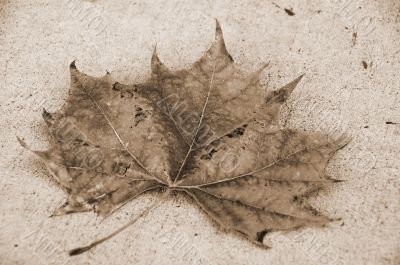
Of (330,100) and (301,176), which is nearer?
(301,176)

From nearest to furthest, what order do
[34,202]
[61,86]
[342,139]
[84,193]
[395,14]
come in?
[84,193] < [34,202] < [342,139] < [61,86] < [395,14]

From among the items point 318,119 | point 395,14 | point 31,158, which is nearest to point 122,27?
point 31,158

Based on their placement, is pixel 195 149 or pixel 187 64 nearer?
pixel 195 149

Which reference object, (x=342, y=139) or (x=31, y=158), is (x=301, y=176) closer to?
(x=342, y=139)
